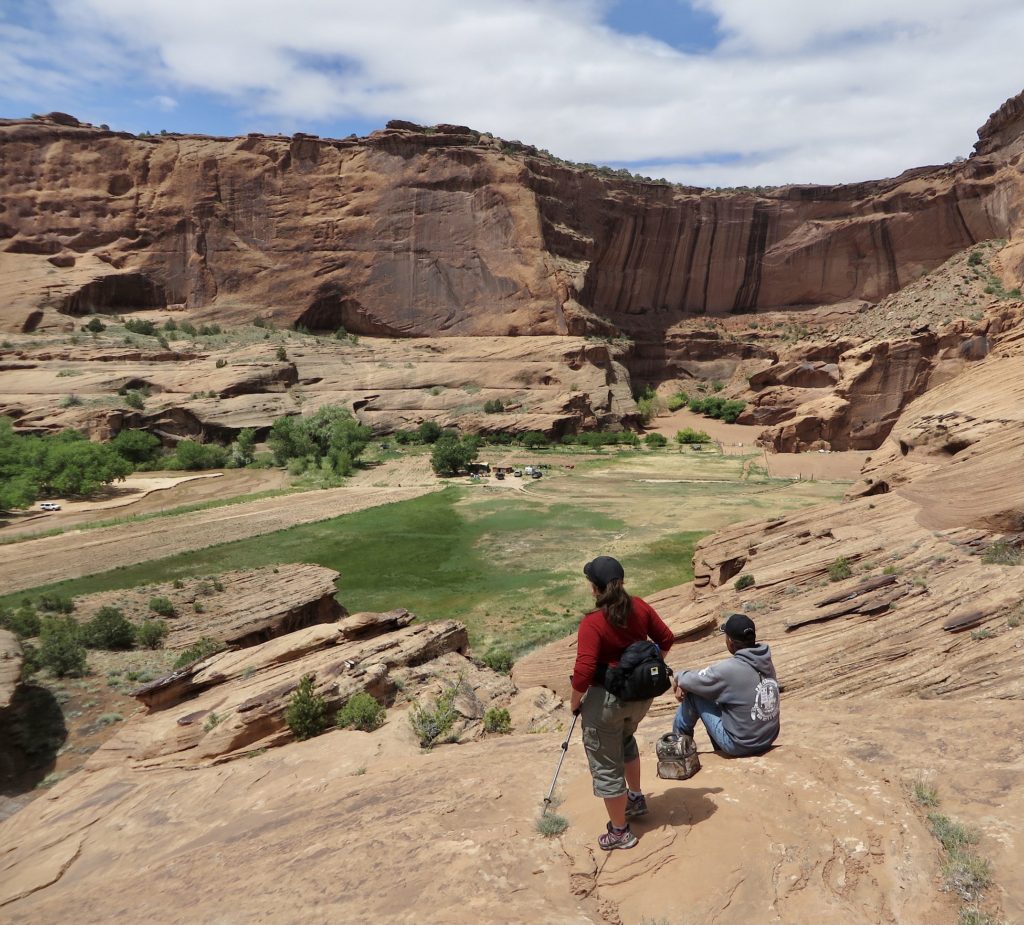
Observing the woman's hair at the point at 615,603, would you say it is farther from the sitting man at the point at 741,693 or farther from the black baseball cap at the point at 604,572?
the sitting man at the point at 741,693

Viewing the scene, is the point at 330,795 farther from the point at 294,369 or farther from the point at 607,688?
the point at 294,369

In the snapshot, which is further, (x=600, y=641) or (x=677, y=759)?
(x=677, y=759)

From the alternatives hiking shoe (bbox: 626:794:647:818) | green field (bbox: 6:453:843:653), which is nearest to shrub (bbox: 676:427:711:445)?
green field (bbox: 6:453:843:653)

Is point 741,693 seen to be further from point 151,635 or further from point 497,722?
point 151,635

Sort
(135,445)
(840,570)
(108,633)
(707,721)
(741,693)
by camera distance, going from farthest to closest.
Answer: (135,445) → (108,633) → (840,570) → (707,721) → (741,693)

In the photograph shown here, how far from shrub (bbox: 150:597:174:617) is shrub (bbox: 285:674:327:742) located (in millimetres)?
8972

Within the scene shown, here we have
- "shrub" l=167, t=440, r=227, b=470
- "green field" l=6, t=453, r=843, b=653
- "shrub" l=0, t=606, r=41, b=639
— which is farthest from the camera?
"shrub" l=167, t=440, r=227, b=470

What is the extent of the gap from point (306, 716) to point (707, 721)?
5.35 m

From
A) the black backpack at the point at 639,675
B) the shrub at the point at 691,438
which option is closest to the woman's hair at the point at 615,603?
the black backpack at the point at 639,675

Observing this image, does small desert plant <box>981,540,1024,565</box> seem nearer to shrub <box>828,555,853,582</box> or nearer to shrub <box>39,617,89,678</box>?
shrub <box>828,555,853,582</box>

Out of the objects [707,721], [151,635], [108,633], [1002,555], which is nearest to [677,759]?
[707,721]

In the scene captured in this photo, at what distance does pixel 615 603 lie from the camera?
3.85m

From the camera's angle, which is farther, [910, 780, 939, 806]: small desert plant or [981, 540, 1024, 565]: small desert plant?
[981, 540, 1024, 565]: small desert plant

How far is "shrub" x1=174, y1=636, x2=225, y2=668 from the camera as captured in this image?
12375mm
